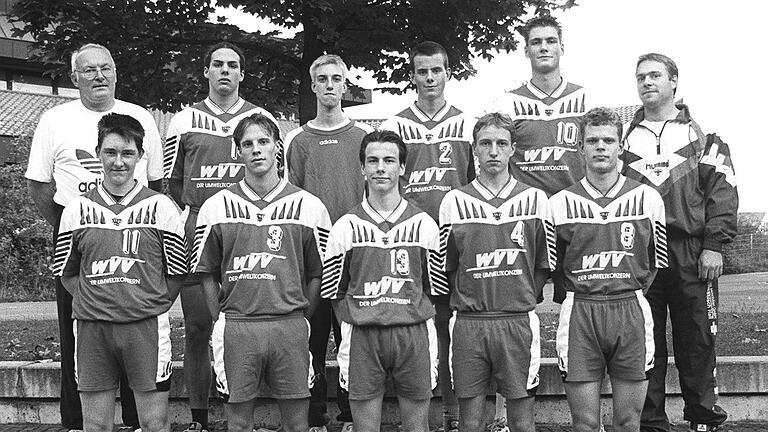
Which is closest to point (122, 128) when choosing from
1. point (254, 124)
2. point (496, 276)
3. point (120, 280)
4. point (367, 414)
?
point (254, 124)

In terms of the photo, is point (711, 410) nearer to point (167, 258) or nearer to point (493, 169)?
point (493, 169)

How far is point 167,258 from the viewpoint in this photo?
5.38 metres

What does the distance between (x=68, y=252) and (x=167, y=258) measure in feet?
2.03

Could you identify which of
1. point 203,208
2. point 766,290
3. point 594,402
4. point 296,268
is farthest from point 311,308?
point 766,290

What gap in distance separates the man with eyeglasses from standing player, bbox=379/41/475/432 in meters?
1.76

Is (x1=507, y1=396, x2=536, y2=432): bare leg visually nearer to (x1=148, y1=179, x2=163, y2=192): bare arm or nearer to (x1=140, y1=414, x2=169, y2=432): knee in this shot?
(x1=140, y1=414, x2=169, y2=432): knee

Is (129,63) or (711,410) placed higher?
(129,63)

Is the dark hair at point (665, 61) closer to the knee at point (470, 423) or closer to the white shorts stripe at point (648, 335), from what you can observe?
the white shorts stripe at point (648, 335)

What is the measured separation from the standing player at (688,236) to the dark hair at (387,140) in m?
1.74

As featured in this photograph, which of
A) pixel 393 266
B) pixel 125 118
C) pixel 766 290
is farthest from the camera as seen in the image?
pixel 766 290

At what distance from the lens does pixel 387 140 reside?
546 centimetres

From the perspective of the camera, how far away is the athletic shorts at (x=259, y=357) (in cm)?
511

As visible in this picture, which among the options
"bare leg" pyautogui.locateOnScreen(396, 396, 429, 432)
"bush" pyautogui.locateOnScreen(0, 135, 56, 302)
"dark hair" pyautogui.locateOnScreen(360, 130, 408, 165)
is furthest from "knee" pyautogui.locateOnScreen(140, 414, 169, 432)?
"bush" pyautogui.locateOnScreen(0, 135, 56, 302)

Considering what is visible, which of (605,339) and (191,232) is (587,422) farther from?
(191,232)
